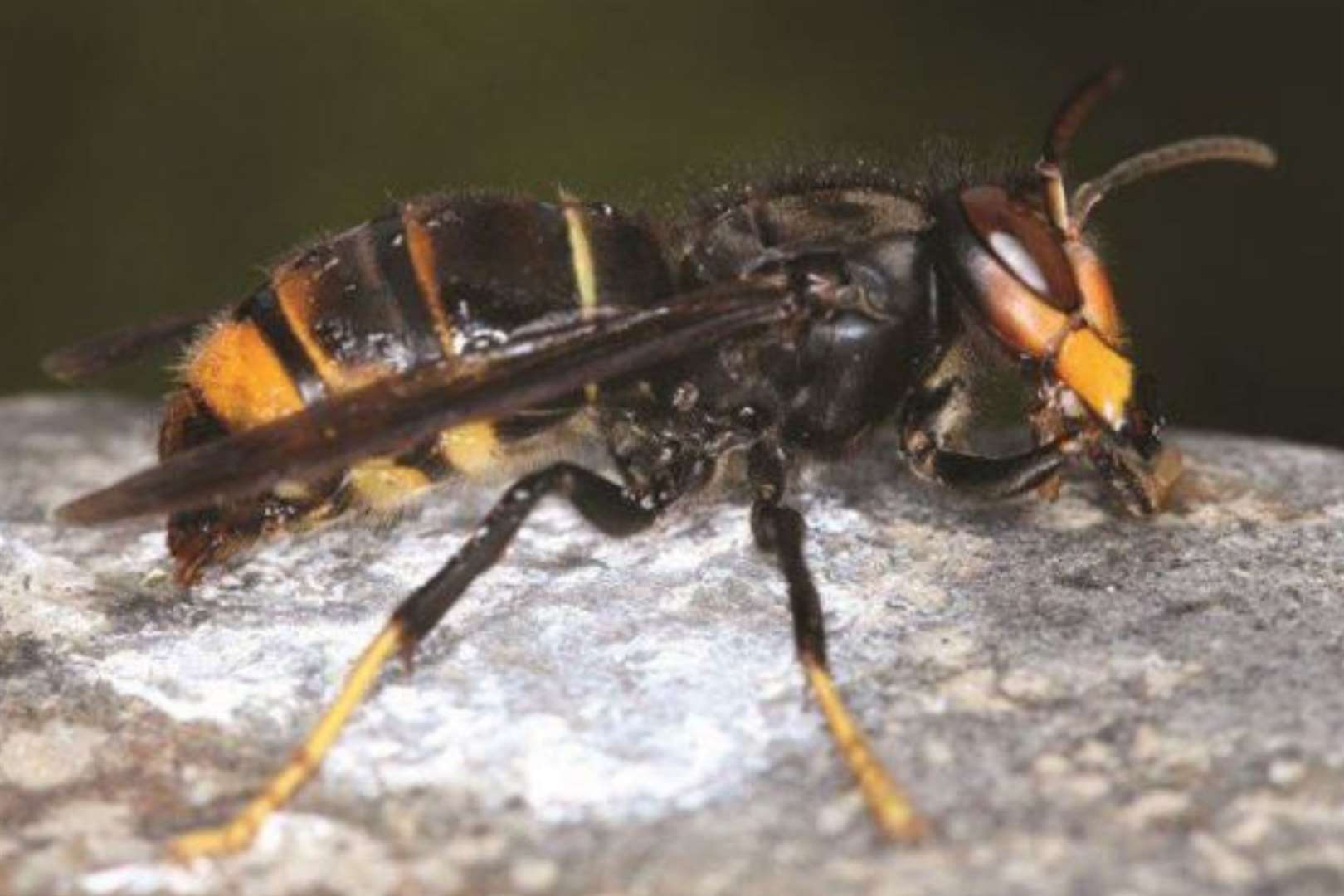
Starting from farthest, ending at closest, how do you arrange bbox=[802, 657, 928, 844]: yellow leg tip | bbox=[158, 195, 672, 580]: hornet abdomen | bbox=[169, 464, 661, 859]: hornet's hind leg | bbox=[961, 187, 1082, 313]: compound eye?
bbox=[961, 187, 1082, 313]: compound eye → bbox=[158, 195, 672, 580]: hornet abdomen → bbox=[169, 464, 661, 859]: hornet's hind leg → bbox=[802, 657, 928, 844]: yellow leg tip

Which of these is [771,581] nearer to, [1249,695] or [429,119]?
[1249,695]

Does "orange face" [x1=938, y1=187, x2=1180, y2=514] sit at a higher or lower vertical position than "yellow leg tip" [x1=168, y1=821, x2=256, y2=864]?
higher

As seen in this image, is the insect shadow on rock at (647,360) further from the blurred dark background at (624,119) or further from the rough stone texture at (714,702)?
the blurred dark background at (624,119)

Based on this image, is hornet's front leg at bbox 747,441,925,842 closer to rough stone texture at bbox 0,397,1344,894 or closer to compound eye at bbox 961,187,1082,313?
rough stone texture at bbox 0,397,1344,894

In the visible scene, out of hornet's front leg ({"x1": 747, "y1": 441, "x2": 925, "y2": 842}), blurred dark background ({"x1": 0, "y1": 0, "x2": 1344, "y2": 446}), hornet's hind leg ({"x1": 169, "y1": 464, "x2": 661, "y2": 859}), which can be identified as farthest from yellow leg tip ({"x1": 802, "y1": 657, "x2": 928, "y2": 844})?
blurred dark background ({"x1": 0, "y1": 0, "x2": 1344, "y2": 446})

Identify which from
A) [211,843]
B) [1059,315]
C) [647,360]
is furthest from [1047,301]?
[211,843]

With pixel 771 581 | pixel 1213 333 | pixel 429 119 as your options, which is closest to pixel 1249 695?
pixel 771 581

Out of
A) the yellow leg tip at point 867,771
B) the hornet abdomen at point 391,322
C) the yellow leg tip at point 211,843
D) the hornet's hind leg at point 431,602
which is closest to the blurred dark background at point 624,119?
the hornet abdomen at point 391,322
